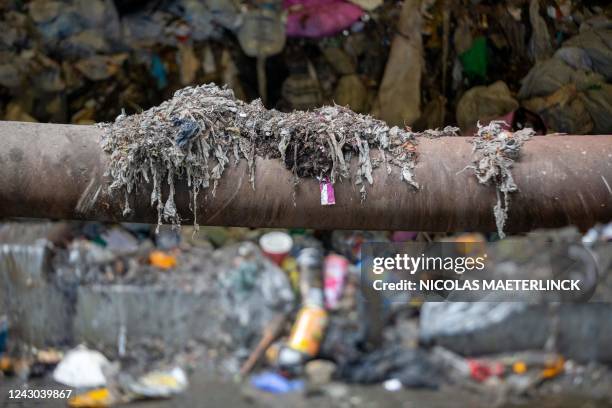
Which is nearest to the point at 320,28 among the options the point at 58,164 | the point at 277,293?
the point at 277,293

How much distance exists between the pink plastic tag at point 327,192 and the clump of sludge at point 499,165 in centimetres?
38

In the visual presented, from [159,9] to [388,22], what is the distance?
1.54 m

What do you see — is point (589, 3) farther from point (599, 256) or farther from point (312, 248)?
point (312, 248)

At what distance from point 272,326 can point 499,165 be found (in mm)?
3416

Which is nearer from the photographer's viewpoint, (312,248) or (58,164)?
(58,164)

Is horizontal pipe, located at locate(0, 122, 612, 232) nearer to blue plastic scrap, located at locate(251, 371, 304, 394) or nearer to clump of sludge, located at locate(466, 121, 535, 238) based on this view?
clump of sludge, located at locate(466, 121, 535, 238)

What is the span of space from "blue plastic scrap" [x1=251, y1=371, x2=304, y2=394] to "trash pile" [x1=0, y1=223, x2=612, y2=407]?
0.04ft

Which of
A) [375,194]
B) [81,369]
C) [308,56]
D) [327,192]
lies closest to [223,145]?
[327,192]

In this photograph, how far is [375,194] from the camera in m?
1.75

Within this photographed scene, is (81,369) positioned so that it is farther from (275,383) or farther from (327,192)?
(327,192)

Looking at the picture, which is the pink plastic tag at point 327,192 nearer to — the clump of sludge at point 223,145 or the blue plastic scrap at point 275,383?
the clump of sludge at point 223,145

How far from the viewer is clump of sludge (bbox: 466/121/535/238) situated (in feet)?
5.72

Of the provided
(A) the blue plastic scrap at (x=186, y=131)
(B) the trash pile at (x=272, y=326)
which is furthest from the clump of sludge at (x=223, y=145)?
(B) the trash pile at (x=272, y=326)

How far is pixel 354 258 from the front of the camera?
15.8 ft
